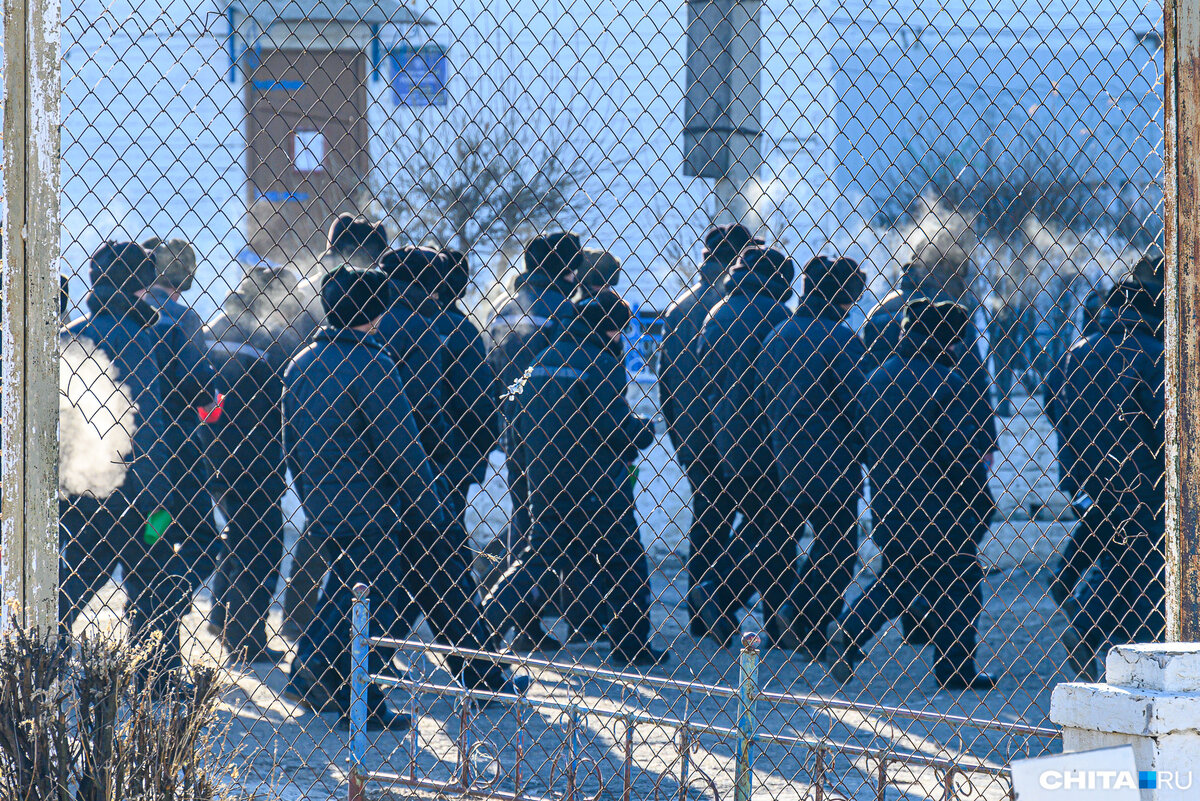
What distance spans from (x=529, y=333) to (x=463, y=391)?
629 millimetres

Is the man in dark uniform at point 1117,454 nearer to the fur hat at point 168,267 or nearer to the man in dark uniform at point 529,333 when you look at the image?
the man in dark uniform at point 529,333

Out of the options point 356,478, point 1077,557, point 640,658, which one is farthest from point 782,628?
point 356,478

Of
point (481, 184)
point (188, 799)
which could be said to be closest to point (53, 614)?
point (188, 799)

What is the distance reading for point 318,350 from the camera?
4.81 m

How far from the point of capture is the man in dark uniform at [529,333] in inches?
233

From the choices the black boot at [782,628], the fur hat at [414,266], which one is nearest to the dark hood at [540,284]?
A: the fur hat at [414,266]

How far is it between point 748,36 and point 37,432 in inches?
385

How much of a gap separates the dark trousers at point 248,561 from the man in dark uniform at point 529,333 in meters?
1.04

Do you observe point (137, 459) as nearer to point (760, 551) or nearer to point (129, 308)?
point (129, 308)

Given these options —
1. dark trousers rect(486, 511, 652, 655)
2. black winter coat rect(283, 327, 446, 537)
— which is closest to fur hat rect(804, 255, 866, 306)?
dark trousers rect(486, 511, 652, 655)

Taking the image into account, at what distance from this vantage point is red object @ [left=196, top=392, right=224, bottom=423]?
5.36 m

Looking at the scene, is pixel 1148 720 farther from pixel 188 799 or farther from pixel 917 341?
pixel 917 341

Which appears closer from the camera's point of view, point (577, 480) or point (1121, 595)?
point (1121, 595)

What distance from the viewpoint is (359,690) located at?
381 cm
